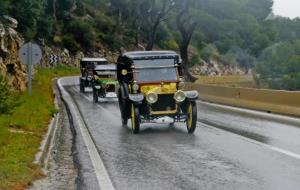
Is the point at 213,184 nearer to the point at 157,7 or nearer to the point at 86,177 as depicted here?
the point at 86,177

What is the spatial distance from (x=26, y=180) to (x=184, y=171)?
2.49 m

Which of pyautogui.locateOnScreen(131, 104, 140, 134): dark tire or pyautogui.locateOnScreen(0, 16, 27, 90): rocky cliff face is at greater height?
pyautogui.locateOnScreen(0, 16, 27, 90): rocky cliff face

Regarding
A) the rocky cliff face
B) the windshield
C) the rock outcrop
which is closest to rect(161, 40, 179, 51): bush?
the rock outcrop

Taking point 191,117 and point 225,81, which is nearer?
point 191,117

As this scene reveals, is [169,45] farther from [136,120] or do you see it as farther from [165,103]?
[136,120]

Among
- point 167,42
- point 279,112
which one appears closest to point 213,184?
point 279,112

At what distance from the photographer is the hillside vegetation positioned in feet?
163

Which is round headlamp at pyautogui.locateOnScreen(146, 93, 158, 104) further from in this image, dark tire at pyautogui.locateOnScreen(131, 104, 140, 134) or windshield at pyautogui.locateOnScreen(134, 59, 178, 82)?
windshield at pyautogui.locateOnScreen(134, 59, 178, 82)

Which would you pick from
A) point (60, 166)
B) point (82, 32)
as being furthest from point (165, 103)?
point (82, 32)

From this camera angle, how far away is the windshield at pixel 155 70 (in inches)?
655

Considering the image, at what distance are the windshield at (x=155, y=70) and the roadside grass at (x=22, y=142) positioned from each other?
9.83ft

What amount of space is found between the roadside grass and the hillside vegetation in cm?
747

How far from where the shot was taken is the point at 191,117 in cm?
1549

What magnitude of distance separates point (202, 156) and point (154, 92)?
481 centimetres
